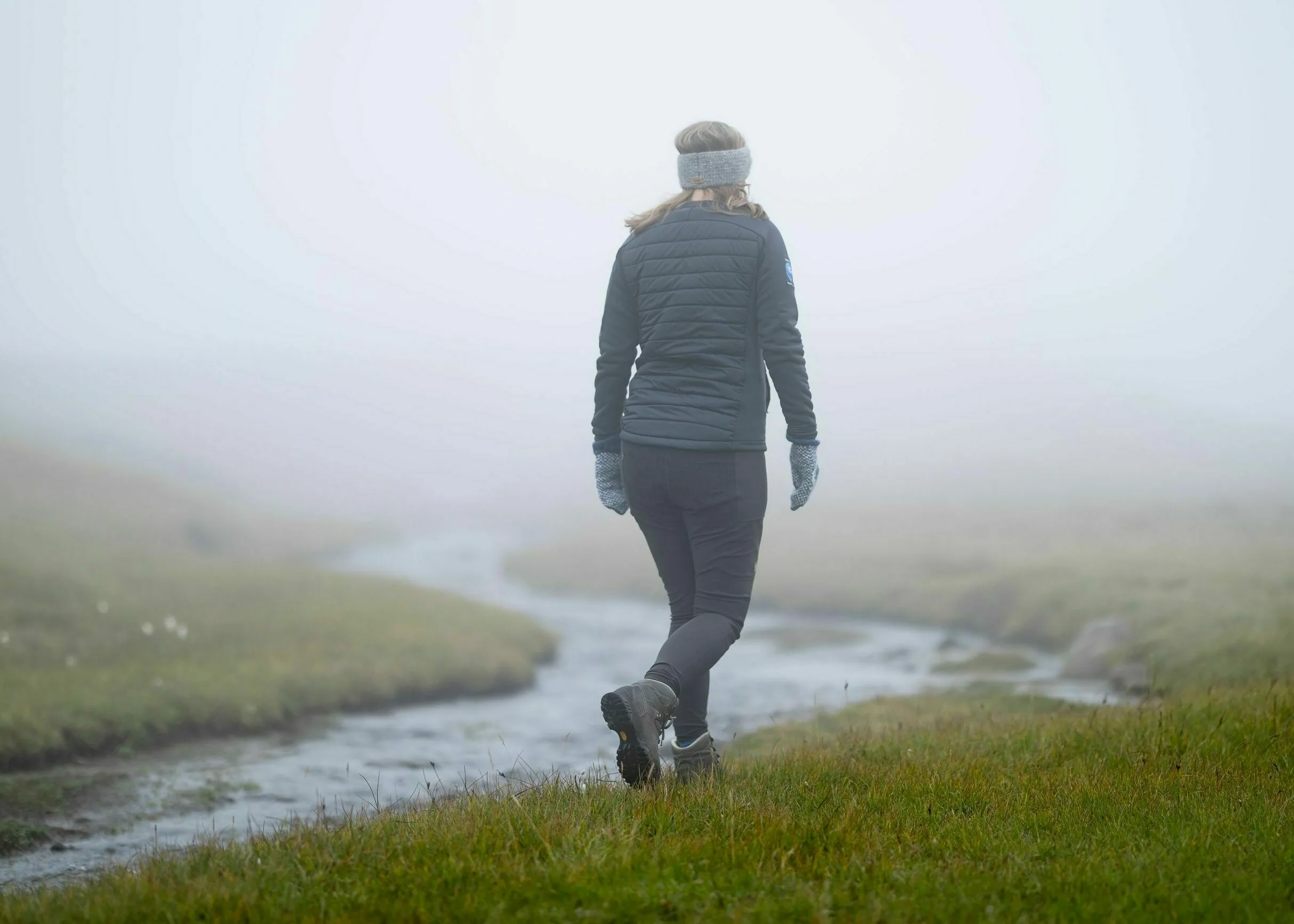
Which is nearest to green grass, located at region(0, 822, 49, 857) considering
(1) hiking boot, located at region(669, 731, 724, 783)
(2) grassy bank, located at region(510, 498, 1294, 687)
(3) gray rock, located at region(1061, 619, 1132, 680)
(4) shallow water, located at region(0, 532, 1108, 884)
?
(4) shallow water, located at region(0, 532, 1108, 884)

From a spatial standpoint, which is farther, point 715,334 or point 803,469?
point 803,469

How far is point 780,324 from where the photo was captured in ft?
21.8

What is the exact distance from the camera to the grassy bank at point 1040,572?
22.5 m

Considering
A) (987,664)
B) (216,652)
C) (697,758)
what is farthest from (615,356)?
(987,664)

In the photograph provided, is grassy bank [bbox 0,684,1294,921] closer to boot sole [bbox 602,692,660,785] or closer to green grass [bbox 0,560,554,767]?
boot sole [bbox 602,692,660,785]

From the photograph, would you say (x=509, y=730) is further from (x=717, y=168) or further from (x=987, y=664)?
(x=717, y=168)

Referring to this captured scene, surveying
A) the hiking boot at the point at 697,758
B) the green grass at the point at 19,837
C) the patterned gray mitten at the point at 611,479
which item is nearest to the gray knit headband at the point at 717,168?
the patterned gray mitten at the point at 611,479

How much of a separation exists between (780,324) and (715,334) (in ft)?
1.30

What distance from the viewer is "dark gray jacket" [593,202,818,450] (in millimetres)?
6672

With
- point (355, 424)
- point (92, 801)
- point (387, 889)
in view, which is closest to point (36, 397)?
point (355, 424)

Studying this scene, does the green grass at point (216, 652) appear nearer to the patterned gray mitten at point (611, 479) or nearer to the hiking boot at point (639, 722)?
the patterned gray mitten at point (611, 479)

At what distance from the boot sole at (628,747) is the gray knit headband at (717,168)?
3.14 meters

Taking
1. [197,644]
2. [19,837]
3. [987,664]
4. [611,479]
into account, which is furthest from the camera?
[987,664]

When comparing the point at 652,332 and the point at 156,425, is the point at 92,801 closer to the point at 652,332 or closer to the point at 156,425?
the point at 652,332
